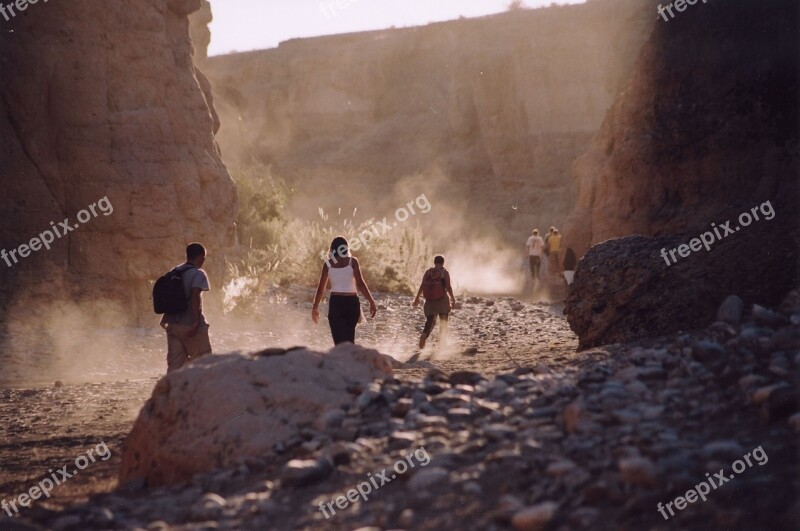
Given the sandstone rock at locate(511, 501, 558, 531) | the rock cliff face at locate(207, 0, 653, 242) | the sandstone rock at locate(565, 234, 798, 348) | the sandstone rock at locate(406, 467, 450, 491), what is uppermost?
the rock cliff face at locate(207, 0, 653, 242)

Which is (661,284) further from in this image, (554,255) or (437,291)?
(554,255)

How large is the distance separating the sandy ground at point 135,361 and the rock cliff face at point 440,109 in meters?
27.5

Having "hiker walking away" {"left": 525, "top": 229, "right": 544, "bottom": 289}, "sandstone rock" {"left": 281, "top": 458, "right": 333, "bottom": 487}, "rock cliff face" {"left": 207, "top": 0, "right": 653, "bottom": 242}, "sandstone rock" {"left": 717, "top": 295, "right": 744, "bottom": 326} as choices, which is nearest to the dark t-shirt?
"sandstone rock" {"left": 281, "top": 458, "right": 333, "bottom": 487}

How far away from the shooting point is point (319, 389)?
20.7ft

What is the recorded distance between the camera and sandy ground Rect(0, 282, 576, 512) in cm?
766

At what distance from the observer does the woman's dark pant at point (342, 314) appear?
10.1 metres

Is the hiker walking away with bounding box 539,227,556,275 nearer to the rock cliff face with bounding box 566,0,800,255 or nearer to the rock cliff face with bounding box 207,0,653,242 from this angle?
the rock cliff face with bounding box 566,0,800,255

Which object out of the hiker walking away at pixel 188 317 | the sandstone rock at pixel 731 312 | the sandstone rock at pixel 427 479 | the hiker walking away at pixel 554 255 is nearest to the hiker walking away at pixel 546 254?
the hiker walking away at pixel 554 255

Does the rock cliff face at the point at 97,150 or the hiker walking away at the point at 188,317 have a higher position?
the rock cliff face at the point at 97,150

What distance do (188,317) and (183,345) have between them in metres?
0.28

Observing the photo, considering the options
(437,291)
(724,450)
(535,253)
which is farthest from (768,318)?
(535,253)

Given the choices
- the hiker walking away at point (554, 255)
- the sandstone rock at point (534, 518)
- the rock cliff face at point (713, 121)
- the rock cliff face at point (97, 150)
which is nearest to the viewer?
the sandstone rock at point (534, 518)

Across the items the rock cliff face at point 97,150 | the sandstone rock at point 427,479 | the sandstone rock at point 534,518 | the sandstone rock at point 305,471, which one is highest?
the rock cliff face at point 97,150

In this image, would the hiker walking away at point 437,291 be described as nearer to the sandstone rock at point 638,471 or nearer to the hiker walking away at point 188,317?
the hiker walking away at point 188,317
